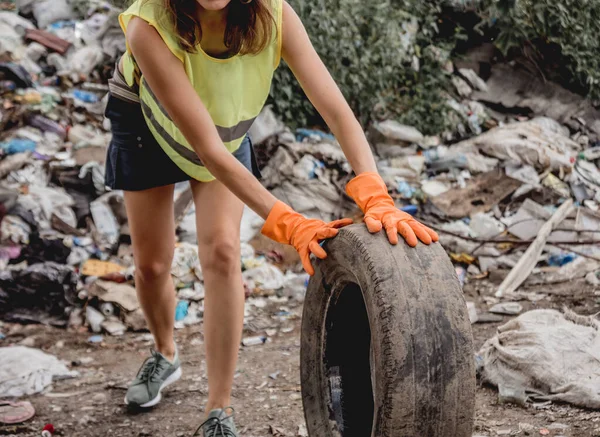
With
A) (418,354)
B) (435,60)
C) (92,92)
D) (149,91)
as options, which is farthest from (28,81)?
(418,354)

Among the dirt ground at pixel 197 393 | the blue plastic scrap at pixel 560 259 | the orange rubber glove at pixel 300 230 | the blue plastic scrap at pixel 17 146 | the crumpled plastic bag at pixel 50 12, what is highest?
the crumpled plastic bag at pixel 50 12

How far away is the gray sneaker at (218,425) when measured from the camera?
255cm

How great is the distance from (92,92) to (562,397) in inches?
213

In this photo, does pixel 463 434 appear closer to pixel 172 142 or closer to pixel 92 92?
pixel 172 142

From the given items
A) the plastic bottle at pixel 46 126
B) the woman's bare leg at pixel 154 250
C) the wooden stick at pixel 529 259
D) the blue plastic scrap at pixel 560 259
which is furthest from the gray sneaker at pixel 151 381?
the plastic bottle at pixel 46 126

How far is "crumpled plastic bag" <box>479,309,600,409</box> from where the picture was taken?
2984 millimetres

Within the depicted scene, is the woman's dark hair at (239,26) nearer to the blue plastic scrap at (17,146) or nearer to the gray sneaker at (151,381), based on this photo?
the gray sneaker at (151,381)

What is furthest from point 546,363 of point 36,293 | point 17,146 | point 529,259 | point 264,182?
point 17,146

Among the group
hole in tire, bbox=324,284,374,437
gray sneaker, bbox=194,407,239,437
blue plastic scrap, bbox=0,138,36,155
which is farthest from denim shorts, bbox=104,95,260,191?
blue plastic scrap, bbox=0,138,36,155

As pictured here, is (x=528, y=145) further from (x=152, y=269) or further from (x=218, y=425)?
(x=218, y=425)

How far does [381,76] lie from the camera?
7.13 meters

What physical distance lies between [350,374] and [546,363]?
116 centimetres

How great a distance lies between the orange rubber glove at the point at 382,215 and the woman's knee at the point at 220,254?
497mm

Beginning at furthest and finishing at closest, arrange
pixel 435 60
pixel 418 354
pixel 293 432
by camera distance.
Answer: pixel 435 60 < pixel 293 432 < pixel 418 354
